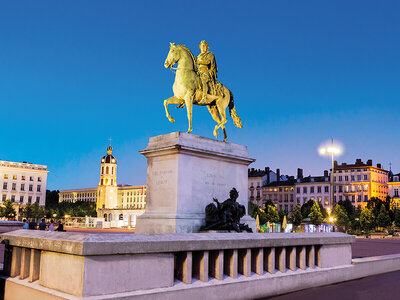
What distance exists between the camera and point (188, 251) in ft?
24.3

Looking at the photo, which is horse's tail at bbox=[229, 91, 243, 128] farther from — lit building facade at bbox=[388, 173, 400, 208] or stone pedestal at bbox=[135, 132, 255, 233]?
lit building facade at bbox=[388, 173, 400, 208]

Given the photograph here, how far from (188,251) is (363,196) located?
409 ft

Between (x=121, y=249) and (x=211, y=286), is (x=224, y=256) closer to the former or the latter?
(x=211, y=286)

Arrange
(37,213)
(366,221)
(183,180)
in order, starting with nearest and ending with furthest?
(183,180), (366,221), (37,213)

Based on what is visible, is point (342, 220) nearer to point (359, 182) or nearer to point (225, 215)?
point (359, 182)

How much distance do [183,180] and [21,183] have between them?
131 meters

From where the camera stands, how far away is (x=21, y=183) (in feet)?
432

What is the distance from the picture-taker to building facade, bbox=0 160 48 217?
128875mm

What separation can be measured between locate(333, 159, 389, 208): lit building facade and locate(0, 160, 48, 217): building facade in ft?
290

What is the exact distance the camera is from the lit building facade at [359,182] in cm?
12225

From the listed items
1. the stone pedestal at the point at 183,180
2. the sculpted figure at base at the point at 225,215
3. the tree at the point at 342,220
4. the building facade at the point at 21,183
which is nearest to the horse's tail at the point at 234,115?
the stone pedestal at the point at 183,180

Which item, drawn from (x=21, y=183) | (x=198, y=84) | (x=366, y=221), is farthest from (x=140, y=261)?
(x=21, y=183)

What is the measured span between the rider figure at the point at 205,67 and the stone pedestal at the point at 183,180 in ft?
6.63

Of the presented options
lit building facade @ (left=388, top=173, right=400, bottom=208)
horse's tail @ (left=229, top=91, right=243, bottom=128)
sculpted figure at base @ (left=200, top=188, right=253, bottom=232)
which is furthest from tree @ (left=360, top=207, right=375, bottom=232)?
lit building facade @ (left=388, top=173, right=400, bottom=208)
